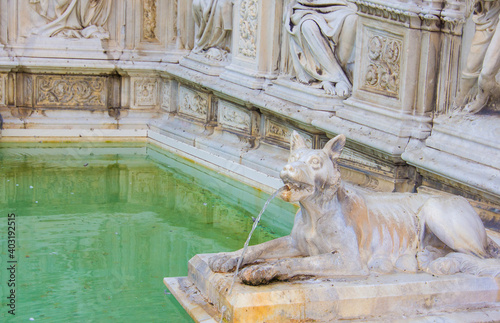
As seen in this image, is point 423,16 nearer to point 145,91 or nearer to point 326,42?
point 326,42

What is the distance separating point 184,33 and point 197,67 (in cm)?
93

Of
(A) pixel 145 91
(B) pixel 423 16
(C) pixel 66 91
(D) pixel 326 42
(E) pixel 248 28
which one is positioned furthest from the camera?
(A) pixel 145 91

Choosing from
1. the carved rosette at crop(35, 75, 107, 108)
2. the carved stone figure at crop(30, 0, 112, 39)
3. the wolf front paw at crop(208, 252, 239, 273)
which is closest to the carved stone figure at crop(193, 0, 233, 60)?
the carved stone figure at crop(30, 0, 112, 39)

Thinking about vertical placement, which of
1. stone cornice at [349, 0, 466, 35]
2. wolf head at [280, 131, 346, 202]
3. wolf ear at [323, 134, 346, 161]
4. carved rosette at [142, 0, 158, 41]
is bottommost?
wolf head at [280, 131, 346, 202]

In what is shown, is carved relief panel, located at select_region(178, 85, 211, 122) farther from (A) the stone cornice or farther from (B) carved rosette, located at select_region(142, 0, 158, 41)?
(A) the stone cornice

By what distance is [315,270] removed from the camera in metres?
4.61

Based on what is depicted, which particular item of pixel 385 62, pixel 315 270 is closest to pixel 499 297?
pixel 315 270

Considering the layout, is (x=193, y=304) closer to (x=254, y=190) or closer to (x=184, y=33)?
(x=254, y=190)

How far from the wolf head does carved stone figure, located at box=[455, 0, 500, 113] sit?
180 centimetres

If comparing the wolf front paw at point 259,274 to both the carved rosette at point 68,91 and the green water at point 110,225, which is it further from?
the carved rosette at point 68,91

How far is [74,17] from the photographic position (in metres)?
10.2

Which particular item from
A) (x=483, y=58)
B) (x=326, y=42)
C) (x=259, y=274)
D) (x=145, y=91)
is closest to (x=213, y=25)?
(x=145, y=91)

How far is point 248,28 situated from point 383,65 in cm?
215

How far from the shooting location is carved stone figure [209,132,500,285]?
15.1 feet
